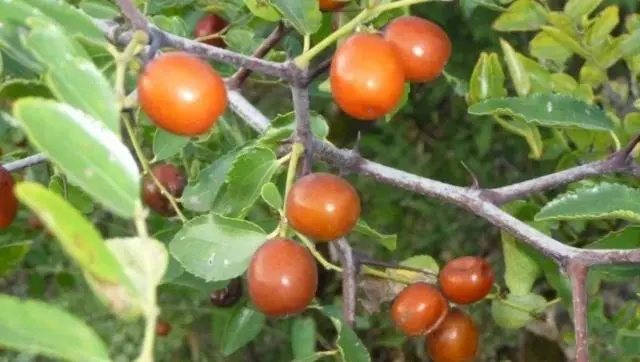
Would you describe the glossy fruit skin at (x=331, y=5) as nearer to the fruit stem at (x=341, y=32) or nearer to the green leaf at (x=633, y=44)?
the fruit stem at (x=341, y=32)

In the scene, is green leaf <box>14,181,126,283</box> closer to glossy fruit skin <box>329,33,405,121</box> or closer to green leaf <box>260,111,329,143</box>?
glossy fruit skin <box>329,33,405,121</box>

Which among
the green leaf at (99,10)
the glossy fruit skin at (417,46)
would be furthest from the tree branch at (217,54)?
the green leaf at (99,10)

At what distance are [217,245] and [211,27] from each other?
0.50m

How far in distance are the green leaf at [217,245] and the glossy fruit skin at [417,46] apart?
201mm

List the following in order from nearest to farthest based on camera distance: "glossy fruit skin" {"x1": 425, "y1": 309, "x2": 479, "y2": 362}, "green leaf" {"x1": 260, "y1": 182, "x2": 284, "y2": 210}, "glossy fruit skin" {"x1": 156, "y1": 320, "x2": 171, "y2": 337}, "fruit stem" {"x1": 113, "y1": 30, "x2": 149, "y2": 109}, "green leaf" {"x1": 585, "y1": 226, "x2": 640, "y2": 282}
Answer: "fruit stem" {"x1": 113, "y1": 30, "x2": 149, "y2": 109}, "green leaf" {"x1": 260, "y1": 182, "x2": 284, "y2": 210}, "green leaf" {"x1": 585, "y1": 226, "x2": 640, "y2": 282}, "glossy fruit skin" {"x1": 425, "y1": 309, "x2": 479, "y2": 362}, "glossy fruit skin" {"x1": 156, "y1": 320, "x2": 171, "y2": 337}

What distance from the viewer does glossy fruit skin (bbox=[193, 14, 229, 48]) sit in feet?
3.99

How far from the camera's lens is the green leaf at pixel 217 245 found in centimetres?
80

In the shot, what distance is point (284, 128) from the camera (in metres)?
0.83

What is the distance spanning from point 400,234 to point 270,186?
1621 mm

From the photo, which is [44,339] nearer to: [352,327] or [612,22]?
[352,327]

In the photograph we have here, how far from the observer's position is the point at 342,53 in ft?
2.28

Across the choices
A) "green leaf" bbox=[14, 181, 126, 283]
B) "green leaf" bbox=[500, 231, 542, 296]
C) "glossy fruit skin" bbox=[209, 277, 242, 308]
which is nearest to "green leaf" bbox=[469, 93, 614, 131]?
"green leaf" bbox=[500, 231, 542, 296]

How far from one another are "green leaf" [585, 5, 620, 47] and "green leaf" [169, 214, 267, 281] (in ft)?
1.79

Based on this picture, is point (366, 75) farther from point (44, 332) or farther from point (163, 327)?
point (163, 327)
